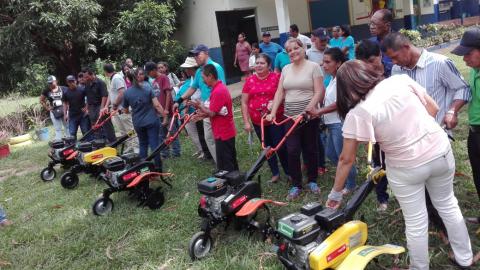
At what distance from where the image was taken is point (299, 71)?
4.34 metres

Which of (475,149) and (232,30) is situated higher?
(232,30)

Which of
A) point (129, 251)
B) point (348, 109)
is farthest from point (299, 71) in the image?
point (129, 251)

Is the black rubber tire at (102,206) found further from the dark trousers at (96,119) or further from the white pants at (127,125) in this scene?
the dark trousers at (96,119)

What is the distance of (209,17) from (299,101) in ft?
32.7

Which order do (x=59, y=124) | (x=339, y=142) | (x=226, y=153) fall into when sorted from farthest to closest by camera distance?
(x=59, y=124)
(x=226, y=153)
(x=339, y=142)

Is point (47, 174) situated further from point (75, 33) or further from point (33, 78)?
point (33, 78)

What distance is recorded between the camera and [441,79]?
3.11 m

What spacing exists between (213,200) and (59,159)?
417cm

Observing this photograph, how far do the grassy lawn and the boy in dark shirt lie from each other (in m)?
2.05

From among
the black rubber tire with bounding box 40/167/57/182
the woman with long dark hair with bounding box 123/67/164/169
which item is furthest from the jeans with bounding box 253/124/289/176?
the black rubber tire with bounding box 40/167/57/182

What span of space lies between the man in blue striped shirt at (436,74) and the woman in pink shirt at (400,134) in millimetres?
591

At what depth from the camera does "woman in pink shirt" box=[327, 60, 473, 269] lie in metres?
2.39

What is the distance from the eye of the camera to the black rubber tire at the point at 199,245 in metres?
3.58

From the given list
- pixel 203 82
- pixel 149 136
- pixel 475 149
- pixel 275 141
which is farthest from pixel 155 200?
pixel 475 149
